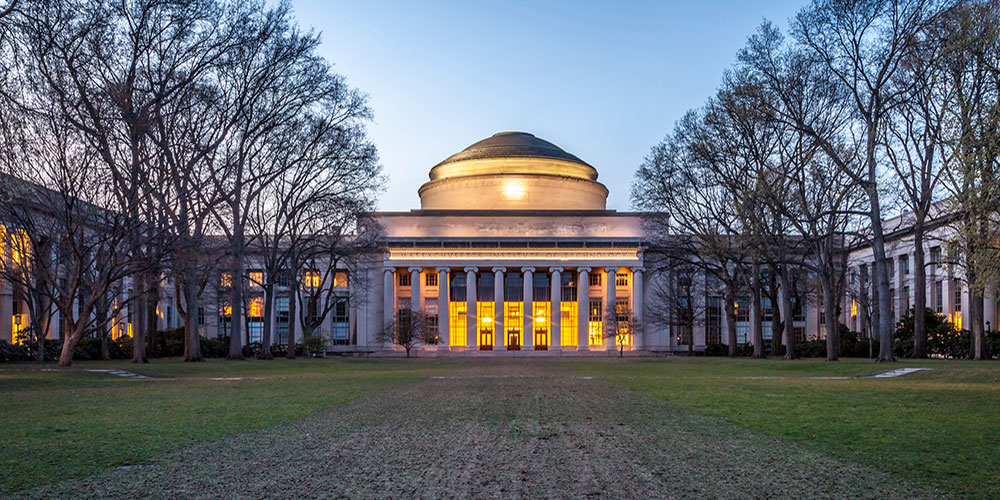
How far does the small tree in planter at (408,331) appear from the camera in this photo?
245 feet

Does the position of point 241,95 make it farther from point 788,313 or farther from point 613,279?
point 613,279

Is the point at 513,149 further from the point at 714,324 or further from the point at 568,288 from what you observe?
the point at 714,324

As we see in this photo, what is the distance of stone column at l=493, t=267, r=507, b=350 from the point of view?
290 ft

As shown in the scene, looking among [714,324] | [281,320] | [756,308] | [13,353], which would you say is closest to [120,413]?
[13,353]

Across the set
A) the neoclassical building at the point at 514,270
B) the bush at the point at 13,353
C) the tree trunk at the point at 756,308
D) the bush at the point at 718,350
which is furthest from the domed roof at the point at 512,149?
the bush at the point at 13,353

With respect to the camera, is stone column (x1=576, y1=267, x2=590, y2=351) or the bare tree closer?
the bare tree

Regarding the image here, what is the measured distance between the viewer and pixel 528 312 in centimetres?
8975

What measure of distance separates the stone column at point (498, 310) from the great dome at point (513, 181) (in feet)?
30.0

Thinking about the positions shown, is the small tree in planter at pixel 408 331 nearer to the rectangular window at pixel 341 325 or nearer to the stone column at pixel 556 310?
the rectangular window at pixel 341 325

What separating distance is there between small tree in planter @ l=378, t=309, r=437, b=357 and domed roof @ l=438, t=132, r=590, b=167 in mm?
21551

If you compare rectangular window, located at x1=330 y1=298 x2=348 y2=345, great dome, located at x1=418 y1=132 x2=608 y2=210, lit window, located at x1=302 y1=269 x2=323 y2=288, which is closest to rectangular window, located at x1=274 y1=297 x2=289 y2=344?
lit window, located at x1=302 y1=269 x2=323 y2=288

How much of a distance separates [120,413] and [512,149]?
8543 cm

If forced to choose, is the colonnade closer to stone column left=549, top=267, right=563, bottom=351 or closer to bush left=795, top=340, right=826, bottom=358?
stone column left=549, top=267, right=563, bottom=351

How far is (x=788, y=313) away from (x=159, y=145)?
33.6 meters
